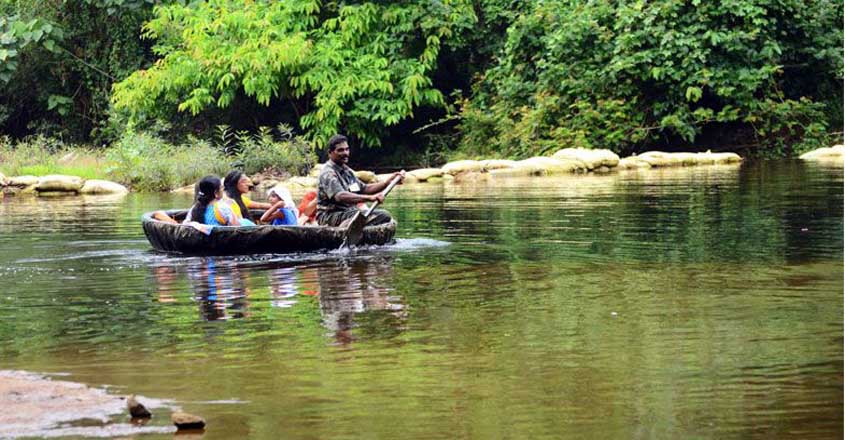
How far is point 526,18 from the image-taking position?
2981 centimetres

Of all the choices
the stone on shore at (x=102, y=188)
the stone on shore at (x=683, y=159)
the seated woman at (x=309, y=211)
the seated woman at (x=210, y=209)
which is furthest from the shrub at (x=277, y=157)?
the seated woman at (x=210, y=209)

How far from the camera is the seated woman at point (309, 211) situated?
15.6 m

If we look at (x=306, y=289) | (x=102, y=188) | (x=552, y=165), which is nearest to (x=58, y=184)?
(x=102, y=188)

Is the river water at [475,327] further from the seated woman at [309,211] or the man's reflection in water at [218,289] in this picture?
the seated woman at [309,211]

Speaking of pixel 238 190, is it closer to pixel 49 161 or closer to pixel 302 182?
pixel 302 182

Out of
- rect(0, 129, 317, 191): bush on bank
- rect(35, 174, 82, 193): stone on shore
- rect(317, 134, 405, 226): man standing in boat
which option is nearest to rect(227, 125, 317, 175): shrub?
rect(0, 129, 317, 191): bush on bank

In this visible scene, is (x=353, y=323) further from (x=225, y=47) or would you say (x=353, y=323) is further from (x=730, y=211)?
(x=225, y=47)

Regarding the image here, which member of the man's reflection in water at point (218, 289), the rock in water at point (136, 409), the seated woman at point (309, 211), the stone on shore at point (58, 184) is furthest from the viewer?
the stone on shore at point (58, 184)

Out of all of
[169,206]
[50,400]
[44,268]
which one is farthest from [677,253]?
[169,206]

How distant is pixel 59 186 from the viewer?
26.5m

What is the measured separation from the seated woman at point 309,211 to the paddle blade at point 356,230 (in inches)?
46.9

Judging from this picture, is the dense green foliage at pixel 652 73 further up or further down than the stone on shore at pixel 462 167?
further up

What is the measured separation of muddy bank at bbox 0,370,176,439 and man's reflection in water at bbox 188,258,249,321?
2669 millimetres

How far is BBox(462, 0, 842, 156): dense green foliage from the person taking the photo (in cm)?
2883
